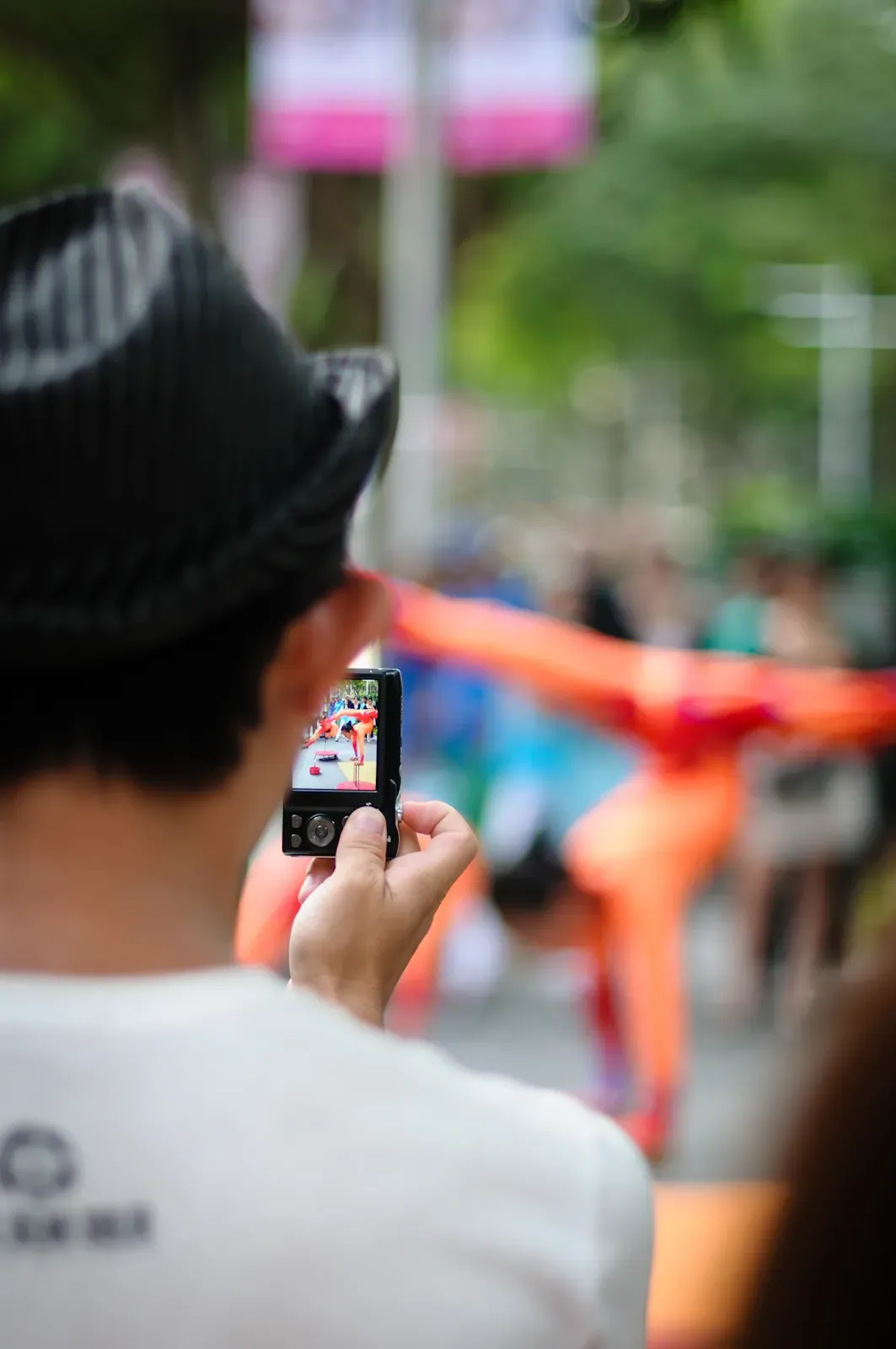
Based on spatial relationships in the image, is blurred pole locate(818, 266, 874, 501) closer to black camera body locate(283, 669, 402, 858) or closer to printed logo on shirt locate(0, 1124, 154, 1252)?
black camera body locate(283, 669, 402, 858)

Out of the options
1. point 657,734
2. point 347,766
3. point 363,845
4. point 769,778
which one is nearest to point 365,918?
point 363,845

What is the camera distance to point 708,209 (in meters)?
24.9

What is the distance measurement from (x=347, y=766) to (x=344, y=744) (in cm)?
2

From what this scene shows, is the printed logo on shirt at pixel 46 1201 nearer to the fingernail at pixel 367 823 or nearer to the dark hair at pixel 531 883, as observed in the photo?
the fingernail at pixel 367 823

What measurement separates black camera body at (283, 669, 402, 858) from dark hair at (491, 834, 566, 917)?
14.2 feet

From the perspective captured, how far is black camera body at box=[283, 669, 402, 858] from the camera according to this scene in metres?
1.43

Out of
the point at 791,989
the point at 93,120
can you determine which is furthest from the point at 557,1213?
the point at 93,120

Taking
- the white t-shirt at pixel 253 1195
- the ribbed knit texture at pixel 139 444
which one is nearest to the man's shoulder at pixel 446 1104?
the white t-shirt at pixel 253 1195

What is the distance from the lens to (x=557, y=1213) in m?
1.08

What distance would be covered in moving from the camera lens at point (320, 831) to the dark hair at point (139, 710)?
0.29 m

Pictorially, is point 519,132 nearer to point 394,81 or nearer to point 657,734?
point 394,81

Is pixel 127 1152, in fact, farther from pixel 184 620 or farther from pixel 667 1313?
pixel 667 1313

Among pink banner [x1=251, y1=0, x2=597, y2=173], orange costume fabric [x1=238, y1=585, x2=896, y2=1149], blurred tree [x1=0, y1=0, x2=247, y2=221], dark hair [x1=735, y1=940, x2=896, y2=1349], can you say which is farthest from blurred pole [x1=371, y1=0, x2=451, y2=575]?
dark hair [x1=735, y1=940, x2=896, y2=1349]

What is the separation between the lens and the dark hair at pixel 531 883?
586cm
